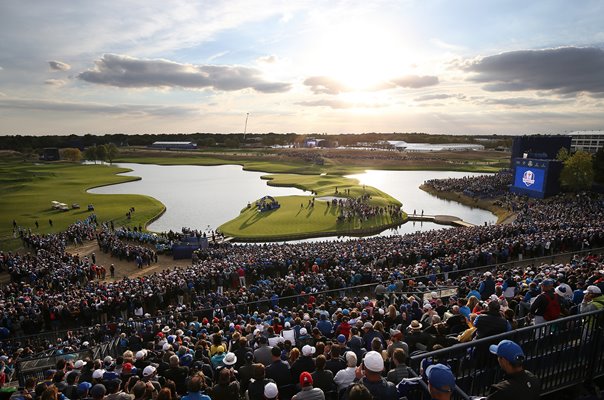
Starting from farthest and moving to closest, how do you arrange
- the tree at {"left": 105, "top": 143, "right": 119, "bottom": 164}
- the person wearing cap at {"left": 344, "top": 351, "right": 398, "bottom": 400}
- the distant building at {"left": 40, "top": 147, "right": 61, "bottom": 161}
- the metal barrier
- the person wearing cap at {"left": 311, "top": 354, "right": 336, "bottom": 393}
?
the distant building at {"left": 40, "top": 147, "right": 61, "bottom": 161} → the tree at {"left": 105, "top": 143, "right": 119, "bottom": 164} → the metal barrier → the person wearing cap at {"left": 311, "top": 354, "right": 336, "bottom": 393} → the person wearing cap at {"left": 344, "top": 351, "right": 398, "bottom": 400}

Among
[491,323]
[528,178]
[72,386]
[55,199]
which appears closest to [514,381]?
[491,323]

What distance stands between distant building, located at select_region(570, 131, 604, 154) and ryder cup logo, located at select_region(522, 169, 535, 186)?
7325cm

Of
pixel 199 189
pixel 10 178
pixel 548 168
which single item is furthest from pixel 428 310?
pixel 10 178

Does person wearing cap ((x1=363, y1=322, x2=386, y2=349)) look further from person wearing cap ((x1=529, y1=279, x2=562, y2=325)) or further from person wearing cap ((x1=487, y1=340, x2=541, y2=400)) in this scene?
person wearing cap ((x1=487, y1=340, x2=541, y2=400))

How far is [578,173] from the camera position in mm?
46156

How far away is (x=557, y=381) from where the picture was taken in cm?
616

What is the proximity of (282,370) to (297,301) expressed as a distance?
9143 mm

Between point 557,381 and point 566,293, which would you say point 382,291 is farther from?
point 557,381

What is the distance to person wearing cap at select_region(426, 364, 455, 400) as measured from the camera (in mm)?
4086

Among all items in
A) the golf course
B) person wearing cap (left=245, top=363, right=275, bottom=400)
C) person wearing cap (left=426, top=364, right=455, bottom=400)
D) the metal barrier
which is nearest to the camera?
person wearing cap (left=426, top=364, right=455, bottom=400)

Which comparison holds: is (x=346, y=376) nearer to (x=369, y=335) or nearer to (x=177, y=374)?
(x=369, y=335)

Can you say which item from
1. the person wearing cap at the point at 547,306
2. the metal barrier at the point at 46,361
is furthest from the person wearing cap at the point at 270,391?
the metal barrier at the point at 46,361

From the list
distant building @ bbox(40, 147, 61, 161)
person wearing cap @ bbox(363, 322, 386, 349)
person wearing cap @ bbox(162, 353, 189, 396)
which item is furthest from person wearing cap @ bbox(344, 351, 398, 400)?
distant building @ bbox(40, 147, 61, 161)

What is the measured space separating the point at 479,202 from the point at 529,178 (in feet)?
24.0
